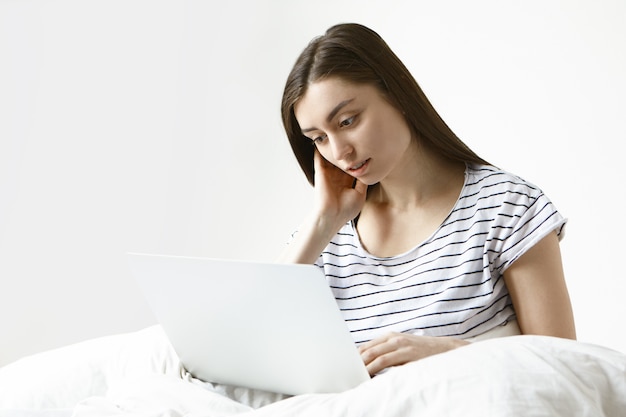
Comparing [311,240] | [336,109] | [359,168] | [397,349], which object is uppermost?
[336,109]

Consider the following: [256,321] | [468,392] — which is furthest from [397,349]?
[468,392]

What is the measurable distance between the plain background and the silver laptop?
137 cm

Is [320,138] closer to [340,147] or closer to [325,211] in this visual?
[340,147]

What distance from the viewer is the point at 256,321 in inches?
52.9

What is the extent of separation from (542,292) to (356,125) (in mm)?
438

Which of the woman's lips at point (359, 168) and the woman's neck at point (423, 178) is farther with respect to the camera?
the woman's neck at point (423, 178)

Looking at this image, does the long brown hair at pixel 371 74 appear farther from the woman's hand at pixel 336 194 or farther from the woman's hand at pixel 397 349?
the woman's hand at pixel 397 349

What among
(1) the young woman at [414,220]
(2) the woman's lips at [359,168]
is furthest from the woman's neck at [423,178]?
(2) the woman's lips at [359,168]

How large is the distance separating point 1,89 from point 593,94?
185 centimetres

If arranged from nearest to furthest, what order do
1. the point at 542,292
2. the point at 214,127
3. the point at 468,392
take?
the point at 468,392 → the point at 542,292 → the point at 214,127

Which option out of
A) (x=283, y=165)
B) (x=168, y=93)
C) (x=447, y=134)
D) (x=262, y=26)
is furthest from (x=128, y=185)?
(x=447, y=134)

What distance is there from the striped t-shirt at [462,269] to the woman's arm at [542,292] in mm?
21

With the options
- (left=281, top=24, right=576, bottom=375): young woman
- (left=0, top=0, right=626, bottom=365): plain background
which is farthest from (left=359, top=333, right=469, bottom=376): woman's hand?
(left=0, top=0, right=626, bottom=365): plain background

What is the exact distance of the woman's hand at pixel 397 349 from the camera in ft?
4.53
